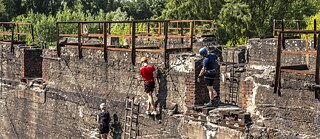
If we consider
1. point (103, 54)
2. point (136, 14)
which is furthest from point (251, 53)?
point (136, 14)

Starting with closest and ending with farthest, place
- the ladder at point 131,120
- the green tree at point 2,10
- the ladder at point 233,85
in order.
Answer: the ladder at point 131,120 < the ladder at point 233,85 < the green tree at point 2,10

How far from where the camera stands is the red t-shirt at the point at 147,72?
10.4m

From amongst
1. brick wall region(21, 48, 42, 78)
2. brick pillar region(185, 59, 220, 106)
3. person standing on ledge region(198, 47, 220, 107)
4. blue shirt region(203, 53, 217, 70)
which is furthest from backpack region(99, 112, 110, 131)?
brick wall region(21, 48, 42, 78)

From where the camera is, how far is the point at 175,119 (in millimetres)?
10188

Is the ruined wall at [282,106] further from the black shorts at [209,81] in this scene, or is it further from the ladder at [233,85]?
the ladder at [233,85]

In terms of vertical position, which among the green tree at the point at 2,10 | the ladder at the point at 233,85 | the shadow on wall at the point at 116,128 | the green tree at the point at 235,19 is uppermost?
the green tree at the point at 2,10

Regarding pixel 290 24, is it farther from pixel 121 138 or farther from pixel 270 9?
pixel 121 138

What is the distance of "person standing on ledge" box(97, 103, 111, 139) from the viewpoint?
37.1 ft

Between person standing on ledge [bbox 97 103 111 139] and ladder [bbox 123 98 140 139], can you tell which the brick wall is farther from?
ladder [bbox 123 98 140 139]

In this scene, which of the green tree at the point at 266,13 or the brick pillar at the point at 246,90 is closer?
the brick pillar at the point at 246,90

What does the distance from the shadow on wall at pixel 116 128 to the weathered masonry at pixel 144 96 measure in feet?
0.08

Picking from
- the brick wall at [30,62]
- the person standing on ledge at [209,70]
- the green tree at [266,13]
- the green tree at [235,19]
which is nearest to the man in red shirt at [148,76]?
the person standing on ledge at [209,70]

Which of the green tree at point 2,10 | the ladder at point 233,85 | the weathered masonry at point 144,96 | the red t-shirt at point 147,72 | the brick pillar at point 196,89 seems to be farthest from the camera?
the green tree at point 2,10

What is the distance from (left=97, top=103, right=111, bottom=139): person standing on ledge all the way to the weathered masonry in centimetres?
25
